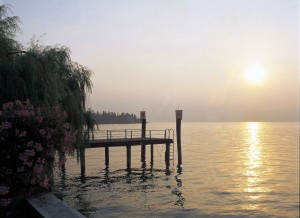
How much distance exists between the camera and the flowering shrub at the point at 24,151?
8.27 m

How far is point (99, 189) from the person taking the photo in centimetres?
2355

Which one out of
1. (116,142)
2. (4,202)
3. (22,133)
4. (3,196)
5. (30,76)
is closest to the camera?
(4,202)

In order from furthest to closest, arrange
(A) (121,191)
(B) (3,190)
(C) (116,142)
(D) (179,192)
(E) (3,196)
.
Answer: (C) (116,142), (A) (121,191), (D) (179,192), (E) (3,196), (B) (3,190)

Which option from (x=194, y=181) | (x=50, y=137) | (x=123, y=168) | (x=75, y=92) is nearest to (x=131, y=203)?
(x=75, y=92)

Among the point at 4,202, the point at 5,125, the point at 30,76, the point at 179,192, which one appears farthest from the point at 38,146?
the point at 179,192

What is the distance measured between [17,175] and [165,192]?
15482 millimetres

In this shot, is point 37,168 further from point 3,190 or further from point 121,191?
point 121,191

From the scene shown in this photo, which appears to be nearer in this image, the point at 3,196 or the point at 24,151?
the point at 3,196

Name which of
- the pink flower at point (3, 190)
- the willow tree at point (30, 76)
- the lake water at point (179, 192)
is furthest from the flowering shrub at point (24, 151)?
the lake water at point (179, 192)

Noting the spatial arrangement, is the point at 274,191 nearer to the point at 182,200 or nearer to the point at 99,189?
the point at 182,200

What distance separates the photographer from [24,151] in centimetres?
842

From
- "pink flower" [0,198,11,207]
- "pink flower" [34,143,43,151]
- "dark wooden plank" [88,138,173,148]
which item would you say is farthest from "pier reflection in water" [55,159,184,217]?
"pink flower" [0,198,11,207]

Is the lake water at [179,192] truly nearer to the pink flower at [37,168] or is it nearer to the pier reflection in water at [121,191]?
the pier reflection in water at [121,191]

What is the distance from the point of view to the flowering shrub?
8.27m
